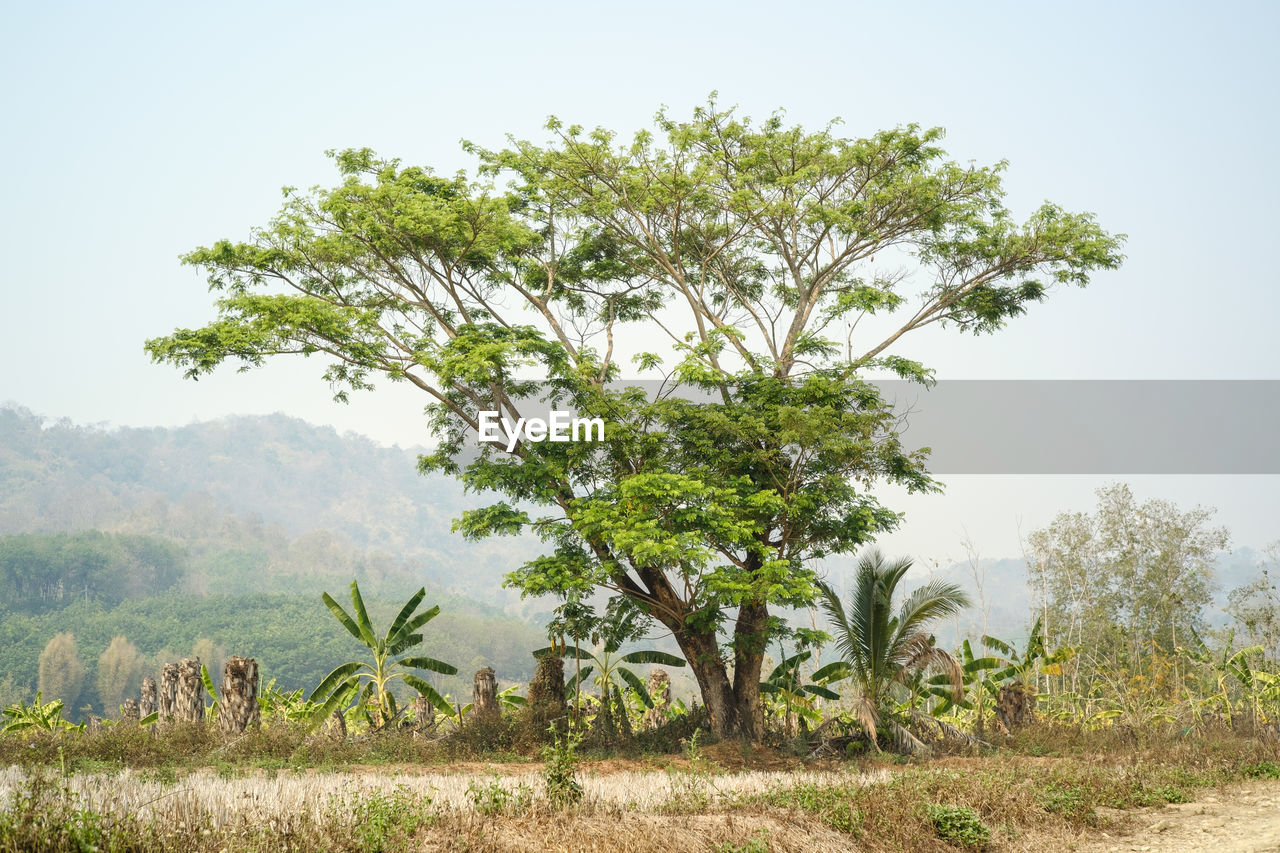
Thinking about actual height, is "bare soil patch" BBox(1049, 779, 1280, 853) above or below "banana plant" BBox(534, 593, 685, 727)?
below

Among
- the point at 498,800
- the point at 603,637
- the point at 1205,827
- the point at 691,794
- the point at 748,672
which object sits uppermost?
the point at 603,637

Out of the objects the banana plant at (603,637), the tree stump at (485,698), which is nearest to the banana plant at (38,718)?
the tree stump at (485,698)

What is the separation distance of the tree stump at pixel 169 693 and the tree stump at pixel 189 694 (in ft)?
0.30

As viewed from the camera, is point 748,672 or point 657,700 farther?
point 657,700

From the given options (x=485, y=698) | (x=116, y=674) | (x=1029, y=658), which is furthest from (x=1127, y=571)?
(x=116, y=674)

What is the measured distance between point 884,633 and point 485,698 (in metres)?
6.17

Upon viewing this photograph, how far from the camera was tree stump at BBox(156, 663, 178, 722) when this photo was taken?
573 inches

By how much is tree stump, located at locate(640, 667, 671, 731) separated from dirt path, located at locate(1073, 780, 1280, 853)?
7933 millimetres

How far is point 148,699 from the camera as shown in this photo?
18.9m

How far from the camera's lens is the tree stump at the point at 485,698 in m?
14.6

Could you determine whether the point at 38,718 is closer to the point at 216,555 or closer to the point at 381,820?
the point at 381,820

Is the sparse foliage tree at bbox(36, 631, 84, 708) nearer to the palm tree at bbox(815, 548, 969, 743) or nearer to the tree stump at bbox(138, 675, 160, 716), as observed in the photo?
the tree stump at bbox(138, 675, 160, 716)

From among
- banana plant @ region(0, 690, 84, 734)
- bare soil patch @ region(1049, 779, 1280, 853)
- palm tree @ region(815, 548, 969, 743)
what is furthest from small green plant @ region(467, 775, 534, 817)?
banana plant @ region(0, 690, 84, 734)

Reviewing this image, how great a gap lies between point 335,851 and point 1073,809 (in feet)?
22.4
